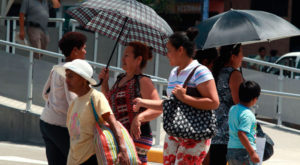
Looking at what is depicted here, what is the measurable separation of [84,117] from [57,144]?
733 millimetres

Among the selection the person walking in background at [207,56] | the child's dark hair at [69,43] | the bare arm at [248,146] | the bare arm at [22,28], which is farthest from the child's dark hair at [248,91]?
the bare arm at [22,28]

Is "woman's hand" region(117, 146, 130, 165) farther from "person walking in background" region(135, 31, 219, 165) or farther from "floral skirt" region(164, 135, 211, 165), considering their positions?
"floral skirt" region(164, 135, 211, 165)

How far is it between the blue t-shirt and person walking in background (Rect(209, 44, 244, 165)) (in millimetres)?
74

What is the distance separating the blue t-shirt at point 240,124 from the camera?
518cm

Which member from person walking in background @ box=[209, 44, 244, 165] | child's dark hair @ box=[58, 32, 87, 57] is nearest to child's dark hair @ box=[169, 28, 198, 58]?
person walking in background @ box=[209, 44, 244, 165]

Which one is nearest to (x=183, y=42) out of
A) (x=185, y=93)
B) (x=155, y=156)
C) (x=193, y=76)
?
(x=193, y=76)

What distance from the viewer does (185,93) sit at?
4.66 metres

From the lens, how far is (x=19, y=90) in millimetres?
10992

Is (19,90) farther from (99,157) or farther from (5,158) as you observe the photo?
(99,157)

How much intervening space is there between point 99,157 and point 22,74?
7.18 metres

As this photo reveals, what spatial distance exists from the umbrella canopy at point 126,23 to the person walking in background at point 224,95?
1.88 feet

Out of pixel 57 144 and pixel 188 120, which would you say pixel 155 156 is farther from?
pixel 188 120

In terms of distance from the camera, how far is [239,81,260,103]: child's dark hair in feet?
17.1

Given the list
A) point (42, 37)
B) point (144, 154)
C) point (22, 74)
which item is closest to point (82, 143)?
point (144, 154)
